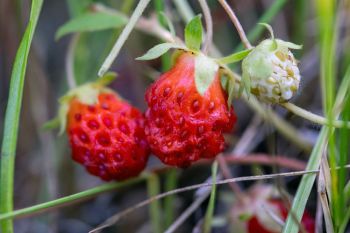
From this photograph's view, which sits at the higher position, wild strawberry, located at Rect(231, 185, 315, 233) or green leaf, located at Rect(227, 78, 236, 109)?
green leaf, located at Rect(227, 78, 236, 109)

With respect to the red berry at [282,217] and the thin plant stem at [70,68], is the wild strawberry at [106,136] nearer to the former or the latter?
the thin plant stem at [70,68]

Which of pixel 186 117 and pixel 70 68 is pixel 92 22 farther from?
pixel 186 117

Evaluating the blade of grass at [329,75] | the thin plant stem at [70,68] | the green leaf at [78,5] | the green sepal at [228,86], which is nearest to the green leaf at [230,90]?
the green sepal at [228,86]

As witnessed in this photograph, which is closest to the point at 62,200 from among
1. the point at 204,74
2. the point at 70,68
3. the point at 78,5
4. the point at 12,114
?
the point at 12,114

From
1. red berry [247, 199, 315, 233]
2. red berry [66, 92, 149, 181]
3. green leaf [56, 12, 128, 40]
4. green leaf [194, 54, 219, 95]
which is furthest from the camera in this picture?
green leaf [56, 12, 128, 40]

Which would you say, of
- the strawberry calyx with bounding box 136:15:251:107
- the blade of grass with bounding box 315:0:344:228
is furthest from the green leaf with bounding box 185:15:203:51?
the blade of grass with bounding box 315:0:344:228

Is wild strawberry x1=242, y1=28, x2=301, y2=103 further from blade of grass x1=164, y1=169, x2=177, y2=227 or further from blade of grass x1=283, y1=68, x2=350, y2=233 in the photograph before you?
blade of grass x1=164, y1=169, x2=177, y2=227
